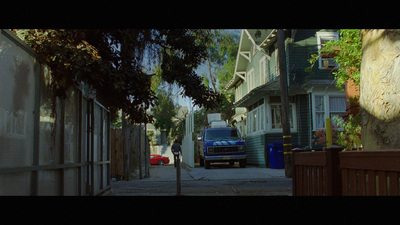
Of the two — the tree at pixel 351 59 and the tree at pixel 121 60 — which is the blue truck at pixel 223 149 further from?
the tree at pixel 121 60

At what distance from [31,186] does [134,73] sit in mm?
2512

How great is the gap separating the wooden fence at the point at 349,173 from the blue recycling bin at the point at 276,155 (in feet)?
45.3

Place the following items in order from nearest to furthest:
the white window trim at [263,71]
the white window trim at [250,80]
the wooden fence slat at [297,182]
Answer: the wooden fence slat at [297,182] < the white window trim at [263,71] < the white window trim at [250,80]

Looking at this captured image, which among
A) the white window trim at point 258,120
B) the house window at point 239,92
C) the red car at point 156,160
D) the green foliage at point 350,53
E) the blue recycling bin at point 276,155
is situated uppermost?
the house window at point 239,92

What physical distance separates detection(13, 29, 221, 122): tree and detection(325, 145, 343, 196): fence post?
354 cm

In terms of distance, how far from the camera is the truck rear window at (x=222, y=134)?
2173 centimetres

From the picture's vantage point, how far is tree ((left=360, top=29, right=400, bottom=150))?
4980 millimetres

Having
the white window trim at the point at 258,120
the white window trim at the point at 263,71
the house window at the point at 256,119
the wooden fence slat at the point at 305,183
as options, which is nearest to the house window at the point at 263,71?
the white window trim at the point at 263,71

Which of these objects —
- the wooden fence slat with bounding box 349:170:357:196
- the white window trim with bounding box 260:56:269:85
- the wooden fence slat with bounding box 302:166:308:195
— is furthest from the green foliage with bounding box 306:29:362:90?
the white window trim with bounding box 260:56:269:85

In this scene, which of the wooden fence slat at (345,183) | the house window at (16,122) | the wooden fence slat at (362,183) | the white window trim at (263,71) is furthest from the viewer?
the white window trim at (263,71)

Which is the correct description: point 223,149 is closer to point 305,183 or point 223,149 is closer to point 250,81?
point 250,81
